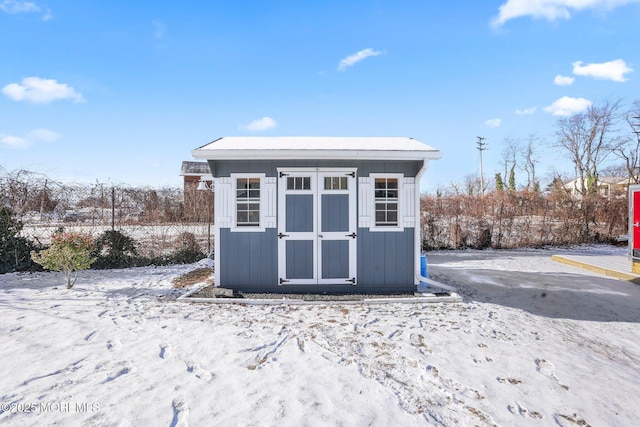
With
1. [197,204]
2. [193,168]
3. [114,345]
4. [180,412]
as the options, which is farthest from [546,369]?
[193,168]

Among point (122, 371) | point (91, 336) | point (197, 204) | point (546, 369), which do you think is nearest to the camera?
point (122, 371)

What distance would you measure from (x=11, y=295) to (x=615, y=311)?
30.2 ft

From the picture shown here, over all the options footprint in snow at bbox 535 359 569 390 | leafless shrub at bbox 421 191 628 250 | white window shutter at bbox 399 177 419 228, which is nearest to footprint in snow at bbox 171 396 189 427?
footprint in snow at bbox 535 359 569 390

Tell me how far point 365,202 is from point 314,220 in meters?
0.89

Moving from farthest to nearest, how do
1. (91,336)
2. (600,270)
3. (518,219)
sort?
(518,219) < (600,270) < (91,336)

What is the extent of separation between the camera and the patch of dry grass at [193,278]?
5.53 m

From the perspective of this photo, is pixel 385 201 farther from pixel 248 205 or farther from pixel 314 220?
pixel 248 205

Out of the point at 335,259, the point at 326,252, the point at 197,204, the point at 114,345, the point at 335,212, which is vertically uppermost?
the point at 197,204

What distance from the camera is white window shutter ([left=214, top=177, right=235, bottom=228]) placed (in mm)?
4840

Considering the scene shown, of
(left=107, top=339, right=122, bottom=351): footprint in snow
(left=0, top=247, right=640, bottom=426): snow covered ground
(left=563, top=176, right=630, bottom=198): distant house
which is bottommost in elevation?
(left=0, top=247, right=640, bottom=426): snow covered ground

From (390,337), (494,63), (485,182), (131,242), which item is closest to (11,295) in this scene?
(131,242)

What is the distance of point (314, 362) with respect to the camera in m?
2.69

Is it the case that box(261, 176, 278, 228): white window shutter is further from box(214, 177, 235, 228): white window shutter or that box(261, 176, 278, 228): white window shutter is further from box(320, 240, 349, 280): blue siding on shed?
box(320, 240, 349, 280): blue siding on shed

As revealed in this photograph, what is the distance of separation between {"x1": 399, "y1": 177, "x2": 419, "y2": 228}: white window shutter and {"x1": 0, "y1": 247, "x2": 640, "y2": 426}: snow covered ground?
4.46ft
